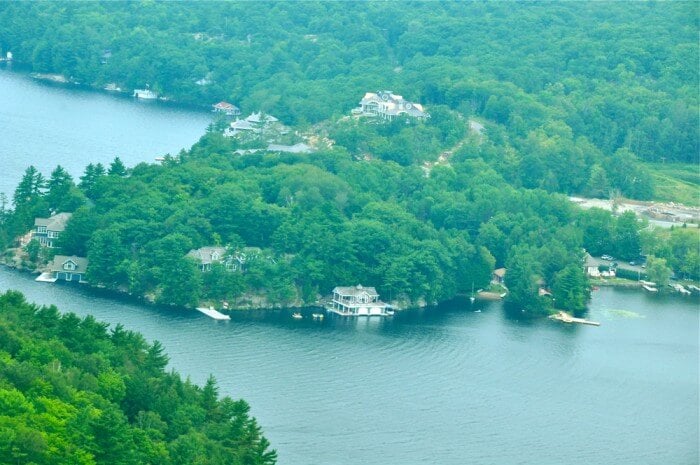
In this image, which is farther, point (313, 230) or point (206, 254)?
point (313, 230)

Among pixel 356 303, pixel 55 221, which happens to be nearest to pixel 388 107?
pixel 356 303

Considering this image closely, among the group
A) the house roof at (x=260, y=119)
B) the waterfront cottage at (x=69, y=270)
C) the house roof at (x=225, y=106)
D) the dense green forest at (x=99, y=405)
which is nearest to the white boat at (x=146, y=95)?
the house roof at (x=225, y=106)

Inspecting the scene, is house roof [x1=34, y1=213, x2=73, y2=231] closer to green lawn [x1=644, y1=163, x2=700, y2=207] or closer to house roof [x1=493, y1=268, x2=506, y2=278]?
house roof [x1=493, y1=268, x2=506, y2=278]

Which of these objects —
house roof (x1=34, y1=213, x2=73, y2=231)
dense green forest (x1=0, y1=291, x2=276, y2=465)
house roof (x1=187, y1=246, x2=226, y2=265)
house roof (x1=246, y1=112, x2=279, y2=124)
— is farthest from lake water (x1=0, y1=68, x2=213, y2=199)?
dense green forest (x1=0, y1=291, x2=276, y2=465)

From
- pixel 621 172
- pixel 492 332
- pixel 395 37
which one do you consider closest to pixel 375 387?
pixel 492 332

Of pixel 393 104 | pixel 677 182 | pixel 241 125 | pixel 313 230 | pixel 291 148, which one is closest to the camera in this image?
pixel 313 230

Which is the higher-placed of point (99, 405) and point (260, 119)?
point (260, 119)

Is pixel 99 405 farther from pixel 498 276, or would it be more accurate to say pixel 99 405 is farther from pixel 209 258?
pixel 498 276

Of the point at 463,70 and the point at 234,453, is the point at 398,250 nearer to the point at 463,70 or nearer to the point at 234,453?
the point at 234,453
